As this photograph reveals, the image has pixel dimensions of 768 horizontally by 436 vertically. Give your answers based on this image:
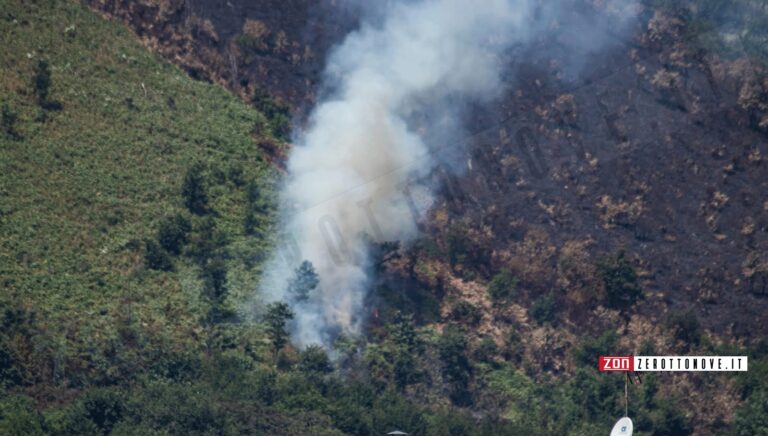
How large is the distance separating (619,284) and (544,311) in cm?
528

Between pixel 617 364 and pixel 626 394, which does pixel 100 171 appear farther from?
pixel 626 394

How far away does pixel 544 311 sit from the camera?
104 meters

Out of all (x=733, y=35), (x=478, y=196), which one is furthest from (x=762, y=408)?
(x=733, y=35)

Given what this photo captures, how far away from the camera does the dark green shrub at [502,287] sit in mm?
104500

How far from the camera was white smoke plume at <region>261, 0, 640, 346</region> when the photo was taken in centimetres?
10212

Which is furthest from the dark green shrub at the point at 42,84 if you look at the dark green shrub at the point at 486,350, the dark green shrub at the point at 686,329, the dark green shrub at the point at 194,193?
the dark green shrub at the point at 686,329

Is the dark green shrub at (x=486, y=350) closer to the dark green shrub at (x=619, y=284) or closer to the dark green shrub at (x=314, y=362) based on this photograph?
the dark green shrub at (x=619, y=284)

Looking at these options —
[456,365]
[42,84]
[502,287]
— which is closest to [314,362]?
[456,365]

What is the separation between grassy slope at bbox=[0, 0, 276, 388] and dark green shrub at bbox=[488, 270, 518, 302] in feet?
51.9

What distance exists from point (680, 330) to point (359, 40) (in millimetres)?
31564

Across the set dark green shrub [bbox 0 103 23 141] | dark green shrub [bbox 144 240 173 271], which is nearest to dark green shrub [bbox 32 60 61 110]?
dark green shrub [bbox 0 103 23 141]

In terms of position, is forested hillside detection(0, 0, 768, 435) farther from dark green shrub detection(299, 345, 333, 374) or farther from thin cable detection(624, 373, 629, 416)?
thin cable detection(624, 373, 629, 416)

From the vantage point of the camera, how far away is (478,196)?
11025 cm

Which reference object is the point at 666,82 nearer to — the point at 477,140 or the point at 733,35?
the point at 733,35
